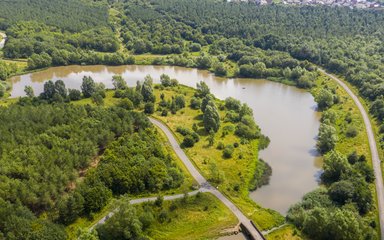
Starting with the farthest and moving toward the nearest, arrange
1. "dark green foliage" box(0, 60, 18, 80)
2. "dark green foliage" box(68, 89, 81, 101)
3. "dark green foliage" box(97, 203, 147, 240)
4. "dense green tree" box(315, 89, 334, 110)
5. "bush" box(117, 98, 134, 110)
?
"dark green foliage" box(0, 60, 18, 80), "dense green tree" box(315, 89, 334, 110), "dark green foliage" box(68, 89, 81, 101), "bush" box(117, 98, 134, 110), "dark green foliage" box(97, 203, 147, 240)

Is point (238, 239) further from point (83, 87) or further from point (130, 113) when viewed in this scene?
point (83, 87)

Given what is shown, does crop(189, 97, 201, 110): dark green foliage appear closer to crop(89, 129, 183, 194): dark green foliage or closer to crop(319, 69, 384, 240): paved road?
crop(89, 129, 183, 194): dark green foliage

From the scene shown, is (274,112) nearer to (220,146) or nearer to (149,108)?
(220,146)

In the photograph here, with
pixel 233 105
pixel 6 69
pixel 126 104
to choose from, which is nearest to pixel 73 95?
pixel 126 104

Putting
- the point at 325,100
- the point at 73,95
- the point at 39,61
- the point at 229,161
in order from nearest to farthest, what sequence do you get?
the point at 229,161 < the point at 73,95 < the point at 325,100 < the point at 39,61

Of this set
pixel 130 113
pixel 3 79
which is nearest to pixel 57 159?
pixel 130 113

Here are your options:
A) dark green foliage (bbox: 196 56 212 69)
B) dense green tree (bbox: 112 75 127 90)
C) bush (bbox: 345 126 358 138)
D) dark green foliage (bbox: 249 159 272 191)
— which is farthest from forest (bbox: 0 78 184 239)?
dark green foliage (bbox: 196 56 212 69)
